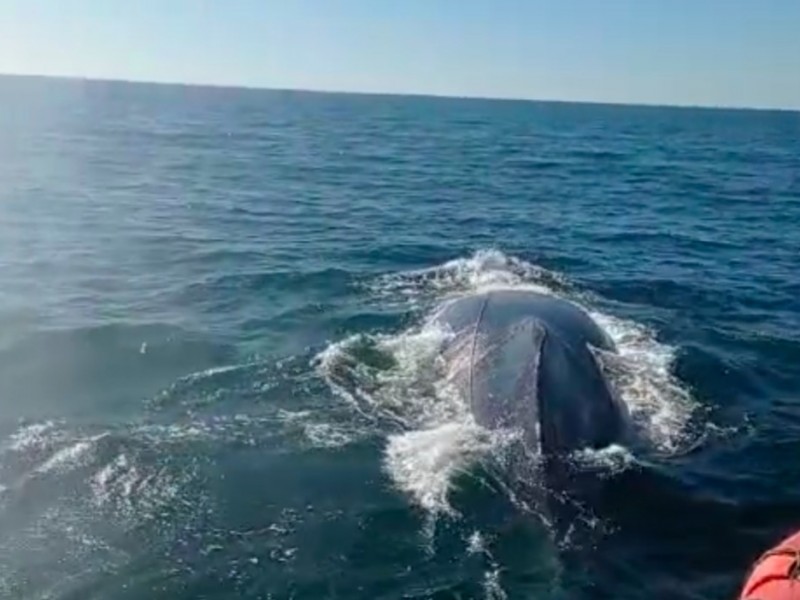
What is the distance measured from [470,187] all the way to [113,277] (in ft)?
82.3

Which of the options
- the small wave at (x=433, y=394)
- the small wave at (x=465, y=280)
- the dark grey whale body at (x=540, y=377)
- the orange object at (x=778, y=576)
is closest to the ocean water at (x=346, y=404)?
the small wave at (x=433, y=394)

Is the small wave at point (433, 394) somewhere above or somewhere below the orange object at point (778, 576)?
below

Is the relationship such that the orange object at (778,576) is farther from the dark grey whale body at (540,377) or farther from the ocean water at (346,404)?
the dark grey whale body at (540,377)

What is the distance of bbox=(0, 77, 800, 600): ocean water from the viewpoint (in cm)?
1030

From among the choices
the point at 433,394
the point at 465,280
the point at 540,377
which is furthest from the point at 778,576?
the point at 465,280

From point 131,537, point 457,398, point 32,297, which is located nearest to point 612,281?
point 457,398

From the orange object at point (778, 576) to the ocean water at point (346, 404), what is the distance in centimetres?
251

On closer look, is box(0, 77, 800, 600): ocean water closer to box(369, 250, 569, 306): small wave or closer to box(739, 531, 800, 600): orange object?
box(369, 250, 569, 306): small wave

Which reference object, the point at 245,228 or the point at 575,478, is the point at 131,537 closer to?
the point at 575,478

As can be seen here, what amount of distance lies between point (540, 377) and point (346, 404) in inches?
130

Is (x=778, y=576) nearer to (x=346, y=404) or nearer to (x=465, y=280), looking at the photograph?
(x=346, y=404)

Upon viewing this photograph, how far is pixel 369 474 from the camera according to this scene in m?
12.3

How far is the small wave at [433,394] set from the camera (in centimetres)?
1230

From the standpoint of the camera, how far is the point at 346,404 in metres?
14.6
